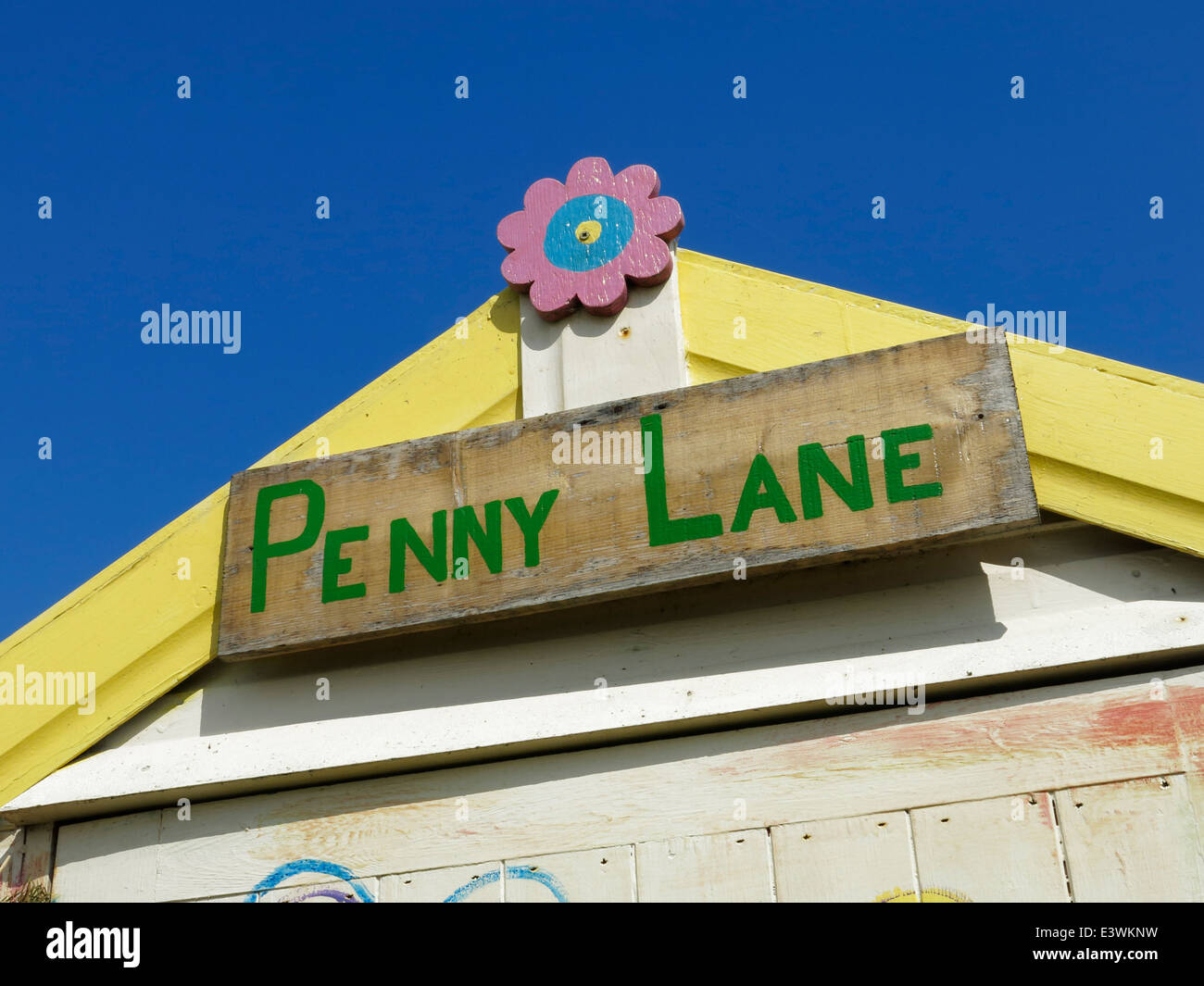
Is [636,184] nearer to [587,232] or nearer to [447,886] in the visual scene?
[587,232]

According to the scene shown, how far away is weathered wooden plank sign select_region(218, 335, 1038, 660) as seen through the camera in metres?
3.48

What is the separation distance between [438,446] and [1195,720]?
7.47ft

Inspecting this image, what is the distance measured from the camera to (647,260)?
13.8 ft

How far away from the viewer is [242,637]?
3.84m

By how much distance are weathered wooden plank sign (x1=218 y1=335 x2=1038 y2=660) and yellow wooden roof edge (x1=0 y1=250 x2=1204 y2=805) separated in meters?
0.18

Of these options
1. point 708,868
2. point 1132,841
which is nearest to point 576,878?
point 708,868

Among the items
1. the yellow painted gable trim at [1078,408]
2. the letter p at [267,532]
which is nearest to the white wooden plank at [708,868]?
the yellow painted gable trim at [1078,408]

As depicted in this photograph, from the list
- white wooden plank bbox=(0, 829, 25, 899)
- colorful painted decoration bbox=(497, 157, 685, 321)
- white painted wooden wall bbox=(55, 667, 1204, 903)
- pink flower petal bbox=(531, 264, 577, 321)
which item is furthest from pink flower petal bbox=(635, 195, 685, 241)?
white wooden plank bbox=(0, 829, 25, 899)

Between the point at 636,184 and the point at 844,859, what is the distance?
231 cm

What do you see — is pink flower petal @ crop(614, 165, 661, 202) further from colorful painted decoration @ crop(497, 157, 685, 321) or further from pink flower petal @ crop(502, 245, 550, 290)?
pink flower petal @ crop(502, 245, 550, 290)

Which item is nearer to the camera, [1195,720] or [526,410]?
[1195,720]
